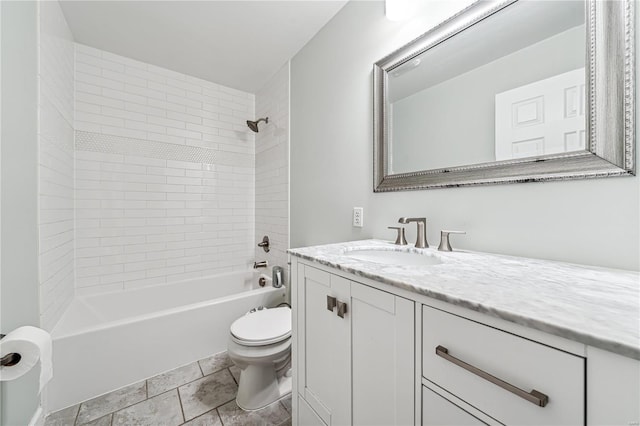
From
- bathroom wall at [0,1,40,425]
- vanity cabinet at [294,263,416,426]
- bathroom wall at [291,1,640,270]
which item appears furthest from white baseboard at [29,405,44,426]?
bathroom wall at [291,1,640,270]

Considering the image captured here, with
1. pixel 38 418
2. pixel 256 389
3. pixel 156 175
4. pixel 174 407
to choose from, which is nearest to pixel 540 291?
pixel 256 389

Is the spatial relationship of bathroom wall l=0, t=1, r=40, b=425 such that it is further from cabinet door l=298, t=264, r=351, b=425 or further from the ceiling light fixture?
the ceiling light fixture

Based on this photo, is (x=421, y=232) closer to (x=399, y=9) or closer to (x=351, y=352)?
(x=351, y=352)

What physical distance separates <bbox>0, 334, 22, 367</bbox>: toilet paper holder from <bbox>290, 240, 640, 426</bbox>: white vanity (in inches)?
37.1

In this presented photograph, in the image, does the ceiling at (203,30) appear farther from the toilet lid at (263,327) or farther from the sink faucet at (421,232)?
the toilet lid at (263,327)

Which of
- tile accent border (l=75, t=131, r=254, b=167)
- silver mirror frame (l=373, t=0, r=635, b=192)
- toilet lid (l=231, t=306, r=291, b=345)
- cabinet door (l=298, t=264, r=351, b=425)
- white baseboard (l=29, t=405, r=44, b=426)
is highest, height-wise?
tile accent border (l=75, t=131, r=254, b=167)

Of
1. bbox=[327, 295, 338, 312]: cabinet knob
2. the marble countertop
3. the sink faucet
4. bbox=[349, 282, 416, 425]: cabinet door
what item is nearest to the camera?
the marble countertop

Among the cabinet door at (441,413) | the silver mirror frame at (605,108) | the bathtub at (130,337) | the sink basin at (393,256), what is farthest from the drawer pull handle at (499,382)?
the bathtub at (130,337)

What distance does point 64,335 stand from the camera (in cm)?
142

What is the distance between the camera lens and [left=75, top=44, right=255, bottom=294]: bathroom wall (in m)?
2.03

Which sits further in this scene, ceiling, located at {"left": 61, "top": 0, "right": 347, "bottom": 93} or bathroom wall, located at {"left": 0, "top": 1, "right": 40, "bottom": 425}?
ceiling, located at {"left": 61, "top": 0, "right": 347, "bottom": 93}

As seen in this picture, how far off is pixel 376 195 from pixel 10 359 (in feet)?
5.11

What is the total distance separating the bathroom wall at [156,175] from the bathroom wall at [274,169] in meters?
0.17

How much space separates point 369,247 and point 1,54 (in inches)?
67.2
